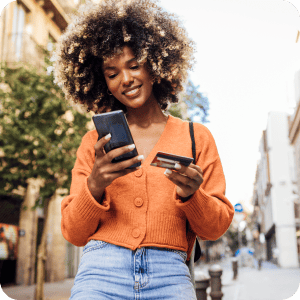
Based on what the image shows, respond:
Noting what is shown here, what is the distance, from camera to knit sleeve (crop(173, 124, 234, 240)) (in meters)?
1.60

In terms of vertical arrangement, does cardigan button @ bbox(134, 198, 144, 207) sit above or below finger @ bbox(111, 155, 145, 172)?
below

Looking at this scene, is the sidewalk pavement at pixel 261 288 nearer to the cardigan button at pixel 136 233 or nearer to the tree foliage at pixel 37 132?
the tree foliage at pixel 37 132

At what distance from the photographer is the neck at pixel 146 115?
6.68 feet

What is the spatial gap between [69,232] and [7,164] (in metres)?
8.54

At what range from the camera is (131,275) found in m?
1.57

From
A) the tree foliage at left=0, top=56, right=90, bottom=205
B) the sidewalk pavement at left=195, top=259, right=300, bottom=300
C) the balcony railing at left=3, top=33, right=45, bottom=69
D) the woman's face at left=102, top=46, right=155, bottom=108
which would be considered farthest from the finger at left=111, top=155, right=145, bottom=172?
the balcony railing at left=3, top=33, right=45, bottom=69

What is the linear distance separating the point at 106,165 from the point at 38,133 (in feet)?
26.3

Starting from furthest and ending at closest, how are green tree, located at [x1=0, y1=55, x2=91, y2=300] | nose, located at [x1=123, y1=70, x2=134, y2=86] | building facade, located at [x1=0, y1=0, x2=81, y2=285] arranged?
building facade, located at [x1=0, y1=0, x2=81, y2=285]
green tree, located at [x1=0, y1=55, x2=91, y2=300]
nose, located at [x1=123, y1=70, x2=134, y2=86]

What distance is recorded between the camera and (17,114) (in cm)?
962

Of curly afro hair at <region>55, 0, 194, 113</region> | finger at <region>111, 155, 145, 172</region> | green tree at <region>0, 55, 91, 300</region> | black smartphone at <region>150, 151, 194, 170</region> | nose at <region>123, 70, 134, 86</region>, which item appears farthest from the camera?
green tree at <region>0, 55, 91, 300</region>

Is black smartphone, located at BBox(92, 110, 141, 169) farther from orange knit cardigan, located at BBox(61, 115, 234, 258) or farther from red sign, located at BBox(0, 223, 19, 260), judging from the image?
red sign, located at BBox(0, 223, 19, 260)

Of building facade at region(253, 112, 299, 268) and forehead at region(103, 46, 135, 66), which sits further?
building facade at region(253, 112, 299, 268)

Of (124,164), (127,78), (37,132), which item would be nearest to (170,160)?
(124,164)

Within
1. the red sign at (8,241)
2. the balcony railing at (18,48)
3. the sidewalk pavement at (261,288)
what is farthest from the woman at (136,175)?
the balcony railing at (18,48)
